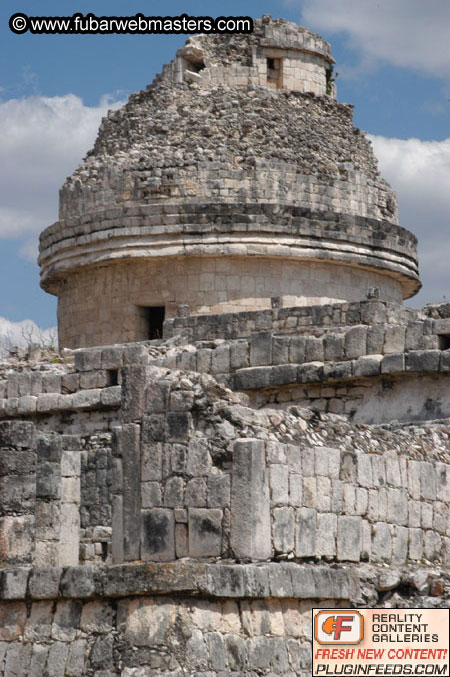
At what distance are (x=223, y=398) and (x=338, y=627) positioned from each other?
5.75 ft

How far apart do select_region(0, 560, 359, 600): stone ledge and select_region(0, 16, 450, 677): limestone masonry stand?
2 centimetres

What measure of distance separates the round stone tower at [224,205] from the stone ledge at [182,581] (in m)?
10.8

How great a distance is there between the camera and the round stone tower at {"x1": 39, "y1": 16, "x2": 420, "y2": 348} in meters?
20.1

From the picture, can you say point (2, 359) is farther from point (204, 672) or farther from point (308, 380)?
point (204, 672)

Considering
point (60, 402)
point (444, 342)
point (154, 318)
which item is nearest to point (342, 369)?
point (444, 342)

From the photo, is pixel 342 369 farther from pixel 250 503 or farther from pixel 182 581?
pixel 182 581

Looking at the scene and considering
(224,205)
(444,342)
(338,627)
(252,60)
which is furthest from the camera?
(252,60)

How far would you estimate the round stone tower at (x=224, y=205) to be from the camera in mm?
20109

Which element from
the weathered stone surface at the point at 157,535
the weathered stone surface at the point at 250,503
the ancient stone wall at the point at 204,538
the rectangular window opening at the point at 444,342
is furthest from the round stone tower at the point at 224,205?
the weathered stone surface at the point at 250,503

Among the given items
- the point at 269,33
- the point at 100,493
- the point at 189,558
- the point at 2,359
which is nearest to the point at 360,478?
Result: the point at 189,558

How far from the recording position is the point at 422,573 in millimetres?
10414

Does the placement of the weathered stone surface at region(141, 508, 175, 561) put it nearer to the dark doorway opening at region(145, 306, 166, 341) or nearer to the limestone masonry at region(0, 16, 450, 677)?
the limestone masonry at region(0, 16, 450, 677)

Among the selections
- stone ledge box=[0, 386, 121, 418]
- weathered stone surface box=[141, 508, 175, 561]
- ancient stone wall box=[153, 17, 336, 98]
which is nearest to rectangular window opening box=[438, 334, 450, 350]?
stone ledge box=[0, 386, 121, 418]

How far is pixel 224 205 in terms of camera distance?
20094 millimetres
